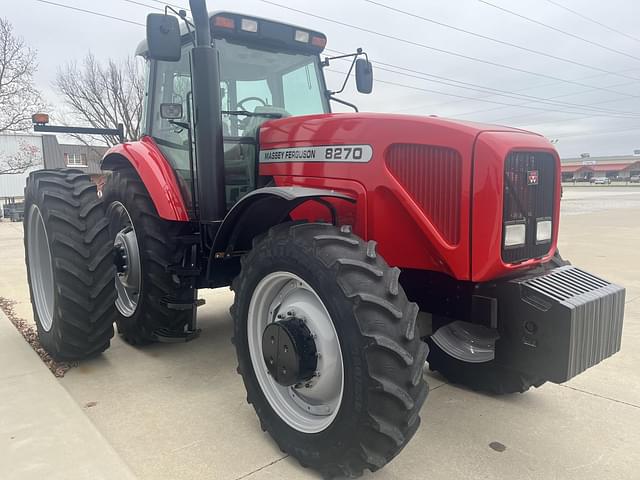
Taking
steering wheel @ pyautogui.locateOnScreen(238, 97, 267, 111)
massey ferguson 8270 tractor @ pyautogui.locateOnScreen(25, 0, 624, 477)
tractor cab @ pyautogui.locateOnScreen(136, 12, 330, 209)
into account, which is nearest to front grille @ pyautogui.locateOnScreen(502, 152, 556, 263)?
massey ferguson 8270 tractor @ pyautogui.locateOnScreen(25, 0, 624, 477)

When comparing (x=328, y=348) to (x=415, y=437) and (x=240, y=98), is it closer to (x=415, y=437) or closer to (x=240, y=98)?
(x=415, y=437)

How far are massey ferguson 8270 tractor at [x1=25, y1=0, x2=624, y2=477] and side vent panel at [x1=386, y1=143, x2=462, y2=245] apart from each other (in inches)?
0.4

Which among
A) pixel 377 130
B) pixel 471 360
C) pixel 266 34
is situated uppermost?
pixel 266 34

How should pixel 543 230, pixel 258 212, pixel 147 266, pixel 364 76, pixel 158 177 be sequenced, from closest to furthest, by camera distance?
pixel 543 230, pixel 258 212, pixel 158 177, pixel 147 266, pixel 364 76

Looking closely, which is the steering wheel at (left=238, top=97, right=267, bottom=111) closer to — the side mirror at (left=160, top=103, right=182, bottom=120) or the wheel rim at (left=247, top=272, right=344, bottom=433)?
the side mirror at (left=160, top=103, right=182, bottom=120)

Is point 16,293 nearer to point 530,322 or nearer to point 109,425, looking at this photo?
point 109,425

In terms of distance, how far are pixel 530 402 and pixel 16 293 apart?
6.21m

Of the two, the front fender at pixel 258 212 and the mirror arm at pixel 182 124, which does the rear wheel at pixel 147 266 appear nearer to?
the mirror arm at pixel 182 124

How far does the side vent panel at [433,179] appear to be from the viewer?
2.47m

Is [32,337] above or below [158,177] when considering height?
below

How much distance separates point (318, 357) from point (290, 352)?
5.5 inches

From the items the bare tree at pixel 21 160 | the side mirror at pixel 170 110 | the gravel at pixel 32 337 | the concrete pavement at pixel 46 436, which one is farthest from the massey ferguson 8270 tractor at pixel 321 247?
the bare tree at pixel 21 160

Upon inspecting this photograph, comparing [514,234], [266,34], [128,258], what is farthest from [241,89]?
[514,234]

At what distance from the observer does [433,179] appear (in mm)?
2547
